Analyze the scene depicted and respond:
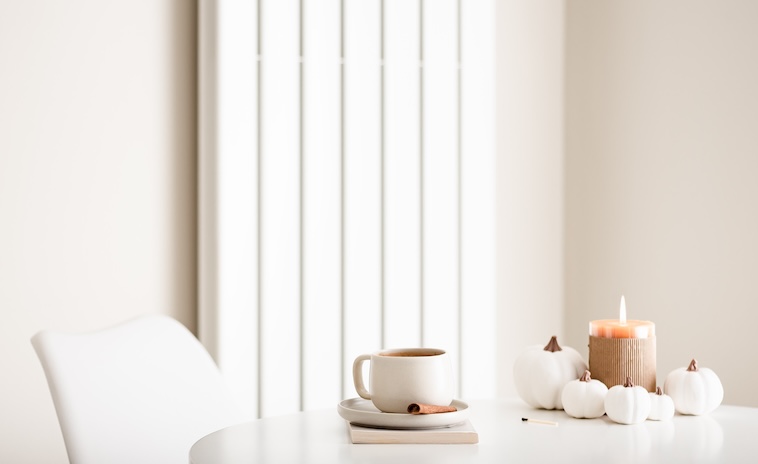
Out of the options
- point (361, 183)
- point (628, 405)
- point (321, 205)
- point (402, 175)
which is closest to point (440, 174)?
point (402, 175)

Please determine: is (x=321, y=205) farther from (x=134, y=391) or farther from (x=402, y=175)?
(x=134, y=391)

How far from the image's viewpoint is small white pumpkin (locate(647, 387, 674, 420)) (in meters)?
1.20

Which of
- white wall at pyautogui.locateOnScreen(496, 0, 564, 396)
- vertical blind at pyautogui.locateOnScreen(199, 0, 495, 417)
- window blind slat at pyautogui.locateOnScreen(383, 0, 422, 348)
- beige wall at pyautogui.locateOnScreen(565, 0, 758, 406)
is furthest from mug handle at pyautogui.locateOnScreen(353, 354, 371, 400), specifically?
white wall at pyautogui.locateOnScreen(496, 0, 564, 396)

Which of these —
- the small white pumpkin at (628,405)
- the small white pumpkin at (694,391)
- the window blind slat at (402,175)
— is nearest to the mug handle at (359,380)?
the small white pumpkin at (628,405)

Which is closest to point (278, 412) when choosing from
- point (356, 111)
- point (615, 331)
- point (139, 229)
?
point (139, 229)

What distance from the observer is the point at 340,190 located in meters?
2.26

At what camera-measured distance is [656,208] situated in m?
2.39

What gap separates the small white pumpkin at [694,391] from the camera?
122cm

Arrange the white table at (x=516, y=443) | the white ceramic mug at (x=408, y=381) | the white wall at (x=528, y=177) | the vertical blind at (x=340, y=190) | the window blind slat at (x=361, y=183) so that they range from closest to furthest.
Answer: the white table at (x=516, y=443)
the white ceramic mug at (x=408, y=381)
the vertical blind at (x=340, y=190)
the window blind slat at (x=361, y=183)
the white wall at (x=528, y=177)

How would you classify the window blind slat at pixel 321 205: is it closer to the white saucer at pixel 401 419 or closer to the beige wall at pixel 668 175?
the beige wall at pixel 668 175

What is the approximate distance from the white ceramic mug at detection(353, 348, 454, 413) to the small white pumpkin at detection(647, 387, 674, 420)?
0.29 m

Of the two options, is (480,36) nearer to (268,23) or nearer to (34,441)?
(268,23)

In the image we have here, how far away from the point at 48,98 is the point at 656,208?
155cm

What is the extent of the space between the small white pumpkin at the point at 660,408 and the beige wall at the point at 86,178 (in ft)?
4.21
